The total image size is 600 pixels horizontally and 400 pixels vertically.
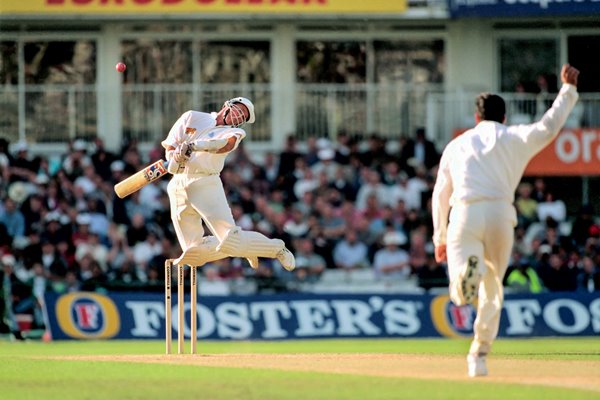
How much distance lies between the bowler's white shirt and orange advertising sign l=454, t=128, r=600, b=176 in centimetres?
1573

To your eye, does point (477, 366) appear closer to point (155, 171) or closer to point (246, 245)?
point (246, 245)

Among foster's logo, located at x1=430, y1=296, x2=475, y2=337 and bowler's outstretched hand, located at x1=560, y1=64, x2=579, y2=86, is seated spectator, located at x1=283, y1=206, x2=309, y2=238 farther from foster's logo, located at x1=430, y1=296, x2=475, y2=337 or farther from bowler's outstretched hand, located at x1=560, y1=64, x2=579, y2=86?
bowler's outstretched hand, located at x1=560, y1=64, x2=579, y2=86

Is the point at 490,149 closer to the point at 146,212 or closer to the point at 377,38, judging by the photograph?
the point at 146,212

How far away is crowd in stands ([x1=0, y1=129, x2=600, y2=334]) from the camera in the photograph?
74.8ft

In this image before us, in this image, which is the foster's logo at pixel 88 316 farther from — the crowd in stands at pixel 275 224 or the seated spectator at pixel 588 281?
the seated spectator at pixel 588 281

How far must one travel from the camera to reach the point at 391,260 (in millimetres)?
23359

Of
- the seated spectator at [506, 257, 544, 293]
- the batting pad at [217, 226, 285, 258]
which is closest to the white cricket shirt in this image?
the batting pad at [217, 226, 285, 258]

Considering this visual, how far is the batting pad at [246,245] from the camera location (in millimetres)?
14984

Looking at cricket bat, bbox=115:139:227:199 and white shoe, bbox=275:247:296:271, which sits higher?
cricket bat, bbox=115:139:227:199

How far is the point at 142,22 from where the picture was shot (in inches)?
1125

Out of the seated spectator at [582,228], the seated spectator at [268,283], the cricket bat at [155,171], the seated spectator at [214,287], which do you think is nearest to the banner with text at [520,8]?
the seated spectator at [582,228]

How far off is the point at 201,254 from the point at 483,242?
454 cm

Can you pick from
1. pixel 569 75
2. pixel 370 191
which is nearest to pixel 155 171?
pixel 569 75

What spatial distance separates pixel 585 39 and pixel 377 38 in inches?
157
